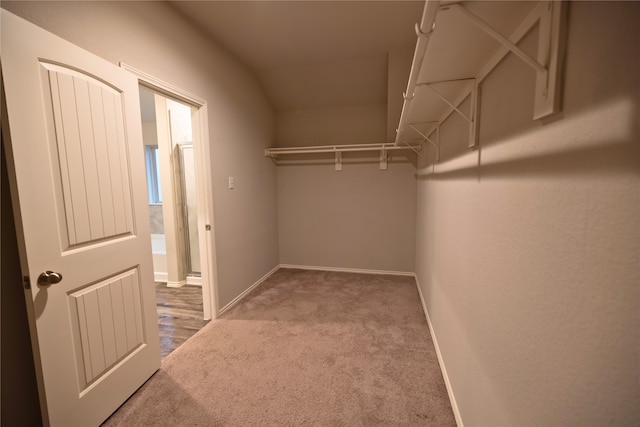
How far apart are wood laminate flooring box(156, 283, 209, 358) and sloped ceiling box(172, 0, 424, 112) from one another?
8.61 ft

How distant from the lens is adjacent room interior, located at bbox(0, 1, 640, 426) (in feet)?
1.69

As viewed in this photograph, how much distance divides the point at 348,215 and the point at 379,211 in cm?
43

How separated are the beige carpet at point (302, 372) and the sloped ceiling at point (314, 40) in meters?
2.58

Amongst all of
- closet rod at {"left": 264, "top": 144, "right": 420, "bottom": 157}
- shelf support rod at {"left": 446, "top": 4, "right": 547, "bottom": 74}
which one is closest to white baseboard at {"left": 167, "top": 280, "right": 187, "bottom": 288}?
closet rod at {"left": 264, "top": 144, "right": 420, "bottom": 157}

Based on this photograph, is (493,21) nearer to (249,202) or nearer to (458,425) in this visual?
(458,425)

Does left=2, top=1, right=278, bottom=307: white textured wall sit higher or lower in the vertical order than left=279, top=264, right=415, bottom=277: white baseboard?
higher

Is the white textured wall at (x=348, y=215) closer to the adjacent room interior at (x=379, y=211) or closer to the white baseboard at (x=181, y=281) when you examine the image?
the adjacent room interior at (x=379, y=211)

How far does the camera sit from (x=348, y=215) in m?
3.75

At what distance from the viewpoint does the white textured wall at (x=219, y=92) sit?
143 cm

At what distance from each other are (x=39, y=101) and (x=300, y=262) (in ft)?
10.6

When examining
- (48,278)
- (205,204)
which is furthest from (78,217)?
(205,204)

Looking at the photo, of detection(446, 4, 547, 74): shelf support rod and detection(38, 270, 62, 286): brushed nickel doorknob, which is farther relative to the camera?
detection(38, 270, 62, 286): brushed nickel doorknob

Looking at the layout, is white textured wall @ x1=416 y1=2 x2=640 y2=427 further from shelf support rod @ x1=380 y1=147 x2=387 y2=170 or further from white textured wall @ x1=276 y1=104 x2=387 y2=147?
white textured wall @ x1=276 y1=104 x2=387 y2=147

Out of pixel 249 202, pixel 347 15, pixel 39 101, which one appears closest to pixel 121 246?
pixel 39 101
